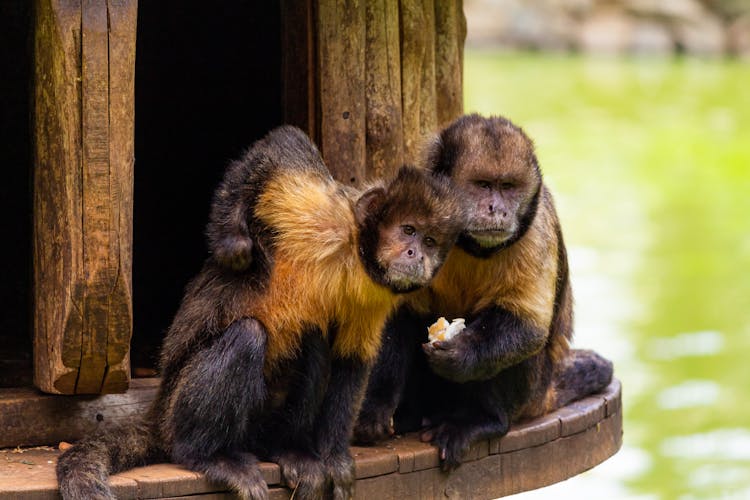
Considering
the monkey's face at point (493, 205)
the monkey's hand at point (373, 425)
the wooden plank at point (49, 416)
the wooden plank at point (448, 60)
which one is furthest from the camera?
the wooden plank at point (448, 60)

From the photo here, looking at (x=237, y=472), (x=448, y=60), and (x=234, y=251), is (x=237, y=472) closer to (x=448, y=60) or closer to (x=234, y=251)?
(x=234, y=251)

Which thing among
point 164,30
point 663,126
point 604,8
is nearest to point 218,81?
point 164,30

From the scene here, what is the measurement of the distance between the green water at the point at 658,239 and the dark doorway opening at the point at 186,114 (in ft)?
22.4

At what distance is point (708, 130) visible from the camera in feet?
81.6

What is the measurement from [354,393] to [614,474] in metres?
9.59

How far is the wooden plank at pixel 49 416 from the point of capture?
6.12 m

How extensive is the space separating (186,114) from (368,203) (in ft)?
11.9

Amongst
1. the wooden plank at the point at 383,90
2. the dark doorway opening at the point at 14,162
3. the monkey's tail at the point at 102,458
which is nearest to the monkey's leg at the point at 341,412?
the monkey's tail at the point at 102,458

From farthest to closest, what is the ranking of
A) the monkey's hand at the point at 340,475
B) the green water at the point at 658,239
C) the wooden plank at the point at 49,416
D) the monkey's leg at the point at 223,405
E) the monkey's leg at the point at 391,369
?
the green water at the point at 658,239, the monkey's leg at the point at 391,369, the wooden plank at the point at 49,416, the monkey's hand at the point at 340,475, the monkey's leg at the point at 223,405

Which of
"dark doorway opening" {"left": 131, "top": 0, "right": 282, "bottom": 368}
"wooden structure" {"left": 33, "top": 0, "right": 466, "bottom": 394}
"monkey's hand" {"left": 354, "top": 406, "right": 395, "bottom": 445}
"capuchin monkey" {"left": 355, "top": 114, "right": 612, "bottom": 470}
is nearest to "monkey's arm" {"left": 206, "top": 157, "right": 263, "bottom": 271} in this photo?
"wooden structure" {"left": 33, "top": 0, "right": 466, "bottom": 394}

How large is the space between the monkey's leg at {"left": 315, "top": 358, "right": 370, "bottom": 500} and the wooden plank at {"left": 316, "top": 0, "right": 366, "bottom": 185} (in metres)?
1.15

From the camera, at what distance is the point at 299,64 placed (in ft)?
22.8

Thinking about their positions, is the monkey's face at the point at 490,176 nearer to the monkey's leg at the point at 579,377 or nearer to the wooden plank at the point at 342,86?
the wooden plank at the point at 342,86

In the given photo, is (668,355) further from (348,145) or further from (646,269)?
(348,145)
